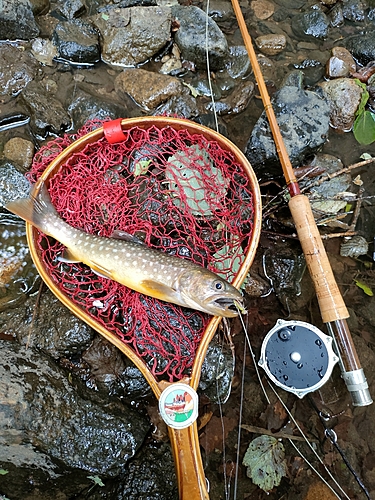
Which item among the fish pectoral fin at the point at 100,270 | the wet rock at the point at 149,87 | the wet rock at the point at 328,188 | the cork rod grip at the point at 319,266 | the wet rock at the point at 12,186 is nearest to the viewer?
the cork rod grip at the point at 319,266

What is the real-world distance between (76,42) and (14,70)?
0.77 meters

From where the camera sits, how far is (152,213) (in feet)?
12.5

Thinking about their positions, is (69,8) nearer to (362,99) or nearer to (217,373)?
(362,99)

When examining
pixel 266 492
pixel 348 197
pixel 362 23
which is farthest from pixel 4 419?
pixel 362 23

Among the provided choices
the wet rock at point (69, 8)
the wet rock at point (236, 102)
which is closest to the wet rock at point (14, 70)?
the wet rock at point (69, 8)

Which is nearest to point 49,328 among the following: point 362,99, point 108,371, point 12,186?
point 108,371

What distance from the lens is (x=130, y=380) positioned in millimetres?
3607

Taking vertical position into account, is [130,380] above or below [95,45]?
below

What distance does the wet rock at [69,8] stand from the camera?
16.8ft

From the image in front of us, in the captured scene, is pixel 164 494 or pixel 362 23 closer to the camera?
pixel 164 494

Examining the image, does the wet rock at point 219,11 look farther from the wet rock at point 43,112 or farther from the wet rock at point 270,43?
the wet rock at point 43,112

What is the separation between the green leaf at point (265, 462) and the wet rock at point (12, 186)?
10.0ft

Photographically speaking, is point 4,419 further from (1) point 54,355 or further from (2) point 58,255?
(2) point 58,255

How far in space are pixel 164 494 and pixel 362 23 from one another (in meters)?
6.03
